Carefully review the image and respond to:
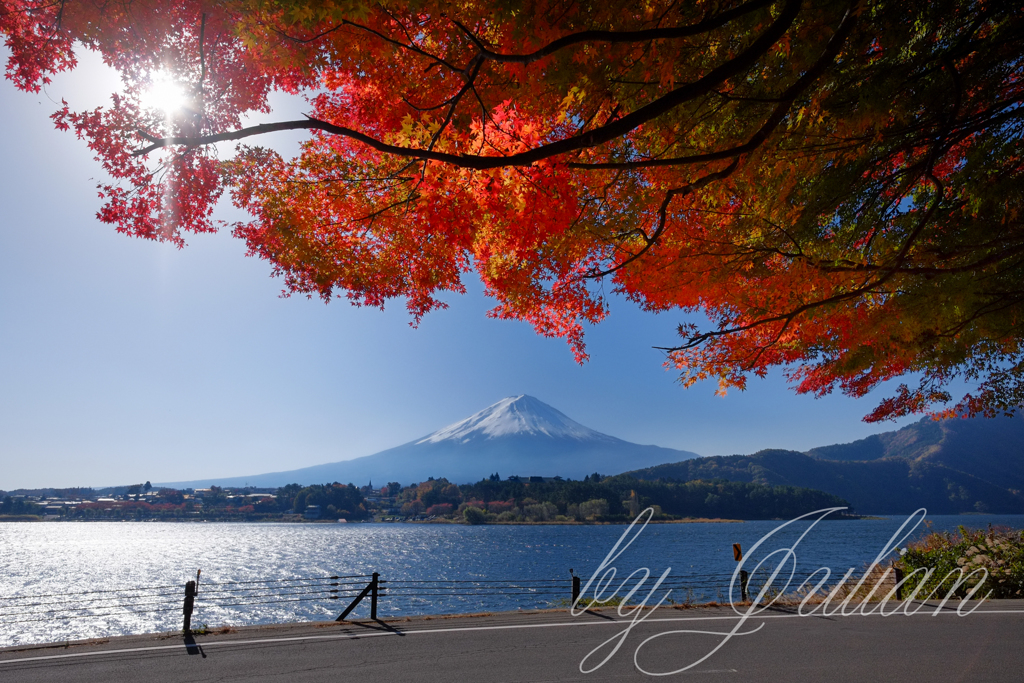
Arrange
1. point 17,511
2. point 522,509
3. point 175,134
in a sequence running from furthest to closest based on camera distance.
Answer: point 17,511 → point 522,509 → point 175,134

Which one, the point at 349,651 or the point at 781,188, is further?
the point at 349,651

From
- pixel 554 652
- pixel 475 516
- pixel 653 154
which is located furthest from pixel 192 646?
pixel 475 516

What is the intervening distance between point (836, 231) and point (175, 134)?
25.9 feet

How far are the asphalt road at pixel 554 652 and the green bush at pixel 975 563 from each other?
13.8ft

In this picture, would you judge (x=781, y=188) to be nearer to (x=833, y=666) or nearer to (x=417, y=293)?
(x=417, y=293)

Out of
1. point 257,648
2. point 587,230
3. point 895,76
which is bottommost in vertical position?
point 257,648

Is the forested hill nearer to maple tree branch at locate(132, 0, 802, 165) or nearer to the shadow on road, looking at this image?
the shadow on road

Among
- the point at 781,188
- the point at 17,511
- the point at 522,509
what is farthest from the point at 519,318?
the point at 17,511

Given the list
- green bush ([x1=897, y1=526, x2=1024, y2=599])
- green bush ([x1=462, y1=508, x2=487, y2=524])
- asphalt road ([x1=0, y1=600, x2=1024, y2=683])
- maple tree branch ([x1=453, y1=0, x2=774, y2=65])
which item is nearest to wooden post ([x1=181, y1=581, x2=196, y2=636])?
asphalt road ([x1=0, y1=600, x2=1024, y2=683])

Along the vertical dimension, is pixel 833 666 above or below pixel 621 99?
below

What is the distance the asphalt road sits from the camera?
6.18 m

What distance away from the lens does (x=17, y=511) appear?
197750 mm

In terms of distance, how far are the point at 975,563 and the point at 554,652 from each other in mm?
12804

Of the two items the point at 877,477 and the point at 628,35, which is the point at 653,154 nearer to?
the point at 628,35
